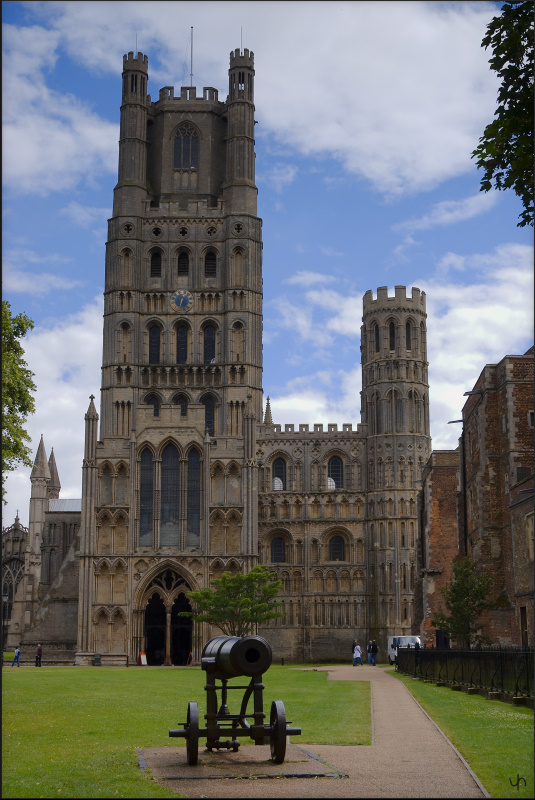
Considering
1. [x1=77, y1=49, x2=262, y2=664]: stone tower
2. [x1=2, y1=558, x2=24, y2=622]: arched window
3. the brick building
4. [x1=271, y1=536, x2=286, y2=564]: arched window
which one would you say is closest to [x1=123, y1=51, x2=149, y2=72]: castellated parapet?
[x1=77, y1=49, x2=262, y2=664]: stone tower

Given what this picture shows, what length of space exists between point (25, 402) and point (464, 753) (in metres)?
16.0

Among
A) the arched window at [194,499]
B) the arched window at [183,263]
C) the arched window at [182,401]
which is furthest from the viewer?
the arched window at [183,263]

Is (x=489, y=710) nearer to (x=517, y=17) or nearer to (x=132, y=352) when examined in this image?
(x=517, y=17)

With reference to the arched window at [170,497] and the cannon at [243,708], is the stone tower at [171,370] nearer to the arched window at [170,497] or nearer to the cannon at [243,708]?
the arched window at [170,497]

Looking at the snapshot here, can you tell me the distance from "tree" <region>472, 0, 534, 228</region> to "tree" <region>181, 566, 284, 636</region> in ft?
142

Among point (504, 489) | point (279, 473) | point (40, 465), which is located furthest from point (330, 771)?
point (40, 465)

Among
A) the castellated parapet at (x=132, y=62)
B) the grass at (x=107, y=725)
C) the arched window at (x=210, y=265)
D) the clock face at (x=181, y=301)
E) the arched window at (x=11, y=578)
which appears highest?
the castellated parapet at (x=132, y=62)

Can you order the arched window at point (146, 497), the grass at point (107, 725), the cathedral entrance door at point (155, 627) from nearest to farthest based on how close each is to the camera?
the grass at point (107, 725) → the cathedral entrance door at point (155, 627) → the arched window at point (146, 497)

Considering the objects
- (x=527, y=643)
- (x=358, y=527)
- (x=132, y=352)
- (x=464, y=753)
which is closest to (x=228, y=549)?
(x=358, y=527)

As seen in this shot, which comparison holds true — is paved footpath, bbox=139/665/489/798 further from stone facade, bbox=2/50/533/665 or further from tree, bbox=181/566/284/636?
stone facade, bbox=2/50/533/665

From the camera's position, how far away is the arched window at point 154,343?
7756 centimetres

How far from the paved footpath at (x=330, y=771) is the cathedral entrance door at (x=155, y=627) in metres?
49.5

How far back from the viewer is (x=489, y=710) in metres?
23.9

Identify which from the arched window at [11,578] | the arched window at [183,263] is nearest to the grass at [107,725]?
the arched window at [183,263]
